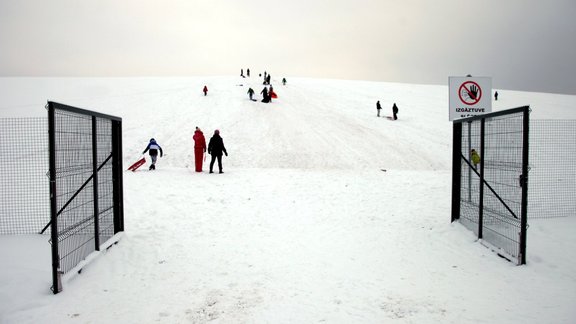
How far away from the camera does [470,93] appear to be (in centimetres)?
960

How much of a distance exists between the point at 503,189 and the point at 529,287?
74.5 inches

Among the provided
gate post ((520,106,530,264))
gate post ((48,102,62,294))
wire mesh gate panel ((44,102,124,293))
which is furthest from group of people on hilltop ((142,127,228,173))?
gate post ((520,106,530,264))

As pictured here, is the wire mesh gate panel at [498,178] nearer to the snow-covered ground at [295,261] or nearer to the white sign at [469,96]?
the snow-covered ground at [295,261]

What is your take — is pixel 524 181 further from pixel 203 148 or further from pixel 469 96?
pixel 203 148

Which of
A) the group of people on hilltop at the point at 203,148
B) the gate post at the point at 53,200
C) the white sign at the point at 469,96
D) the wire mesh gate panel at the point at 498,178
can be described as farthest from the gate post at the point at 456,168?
the group of people on hilltop at the point at 203,148

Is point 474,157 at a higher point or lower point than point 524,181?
higher

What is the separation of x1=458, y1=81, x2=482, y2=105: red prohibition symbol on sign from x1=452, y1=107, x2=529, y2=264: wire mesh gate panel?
5.39 ft

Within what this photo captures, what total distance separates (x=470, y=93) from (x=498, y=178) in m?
3.56

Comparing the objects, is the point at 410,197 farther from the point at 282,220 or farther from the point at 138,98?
the point at 138,98

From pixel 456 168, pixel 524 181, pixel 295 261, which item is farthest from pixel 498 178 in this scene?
pixel 295 261

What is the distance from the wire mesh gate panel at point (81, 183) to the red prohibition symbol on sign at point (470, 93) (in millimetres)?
8127

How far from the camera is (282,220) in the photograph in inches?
363

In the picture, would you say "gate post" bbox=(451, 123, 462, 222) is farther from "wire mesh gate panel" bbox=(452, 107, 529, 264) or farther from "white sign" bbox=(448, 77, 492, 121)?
"white sign" bbox=(448, 77, 492, 121)

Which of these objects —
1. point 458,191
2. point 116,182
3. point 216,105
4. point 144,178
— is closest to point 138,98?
point 216,105
